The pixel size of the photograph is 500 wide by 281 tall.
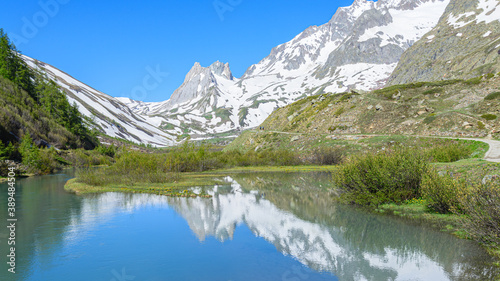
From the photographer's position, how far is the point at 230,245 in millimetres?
15320

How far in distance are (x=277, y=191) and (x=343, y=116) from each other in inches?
1961

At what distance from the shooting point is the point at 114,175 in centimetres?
4291

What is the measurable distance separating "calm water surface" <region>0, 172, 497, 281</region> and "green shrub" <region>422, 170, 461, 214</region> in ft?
8.15

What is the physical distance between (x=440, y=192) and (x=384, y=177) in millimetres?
3728

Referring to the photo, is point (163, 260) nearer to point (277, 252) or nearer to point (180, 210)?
point (277, 252)

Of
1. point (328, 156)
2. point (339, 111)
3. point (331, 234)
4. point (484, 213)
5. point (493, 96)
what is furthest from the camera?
point (339, 111)

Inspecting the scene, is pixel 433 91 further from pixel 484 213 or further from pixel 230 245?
pixel 230 245

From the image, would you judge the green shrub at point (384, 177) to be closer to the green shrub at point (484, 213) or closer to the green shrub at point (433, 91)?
the green shrub at point (484, 213)

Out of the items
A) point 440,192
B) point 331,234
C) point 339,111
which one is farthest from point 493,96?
point 331,234

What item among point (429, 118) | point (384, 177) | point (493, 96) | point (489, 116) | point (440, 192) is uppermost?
point (493, 96)

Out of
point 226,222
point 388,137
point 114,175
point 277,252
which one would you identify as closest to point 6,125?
point 114,175

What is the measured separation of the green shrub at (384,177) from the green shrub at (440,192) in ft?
4.82

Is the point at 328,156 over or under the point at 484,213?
over

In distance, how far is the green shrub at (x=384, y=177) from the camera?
66.8 ft
